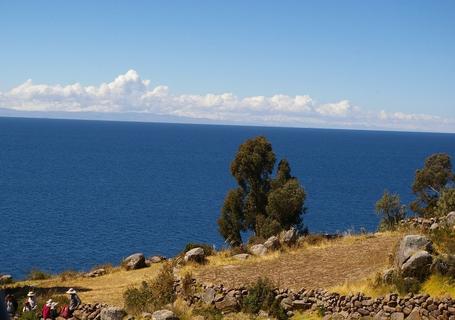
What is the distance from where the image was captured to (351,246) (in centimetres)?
3091

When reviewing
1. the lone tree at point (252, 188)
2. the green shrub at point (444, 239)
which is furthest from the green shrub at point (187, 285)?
the lone tree at point (252, 188)

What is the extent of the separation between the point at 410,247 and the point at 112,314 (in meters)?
12.8

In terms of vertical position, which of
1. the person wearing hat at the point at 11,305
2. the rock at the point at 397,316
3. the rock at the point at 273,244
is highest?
the rock at the point at 397,316

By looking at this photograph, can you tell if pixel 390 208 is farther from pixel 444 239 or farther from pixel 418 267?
pixel 418 267

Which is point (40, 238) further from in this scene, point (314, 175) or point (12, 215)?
point (314, 175)

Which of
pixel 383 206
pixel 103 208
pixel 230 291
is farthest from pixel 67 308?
pixel 103 208

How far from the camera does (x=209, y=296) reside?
2253 centimetres

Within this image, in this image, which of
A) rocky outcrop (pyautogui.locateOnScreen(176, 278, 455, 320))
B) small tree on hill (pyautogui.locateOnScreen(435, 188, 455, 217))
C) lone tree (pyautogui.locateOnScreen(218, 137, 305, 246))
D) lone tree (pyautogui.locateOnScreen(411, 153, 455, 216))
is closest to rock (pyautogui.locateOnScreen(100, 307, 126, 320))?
rocky outcrop (pyautogui.locateOnScreen(176, 278, 455, 320))

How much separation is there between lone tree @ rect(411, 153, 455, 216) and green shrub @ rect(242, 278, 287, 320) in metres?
39.9

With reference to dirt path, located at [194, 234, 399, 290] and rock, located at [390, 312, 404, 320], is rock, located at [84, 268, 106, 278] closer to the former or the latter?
dirt path, located at [194, 234, 399, 290]

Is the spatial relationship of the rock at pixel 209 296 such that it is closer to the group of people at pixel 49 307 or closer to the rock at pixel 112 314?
the rock at pixel 112 314

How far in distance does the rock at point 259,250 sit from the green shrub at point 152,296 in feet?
A: 22.0

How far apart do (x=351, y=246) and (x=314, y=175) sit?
132714mm

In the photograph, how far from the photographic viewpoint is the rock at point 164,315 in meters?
20.2
